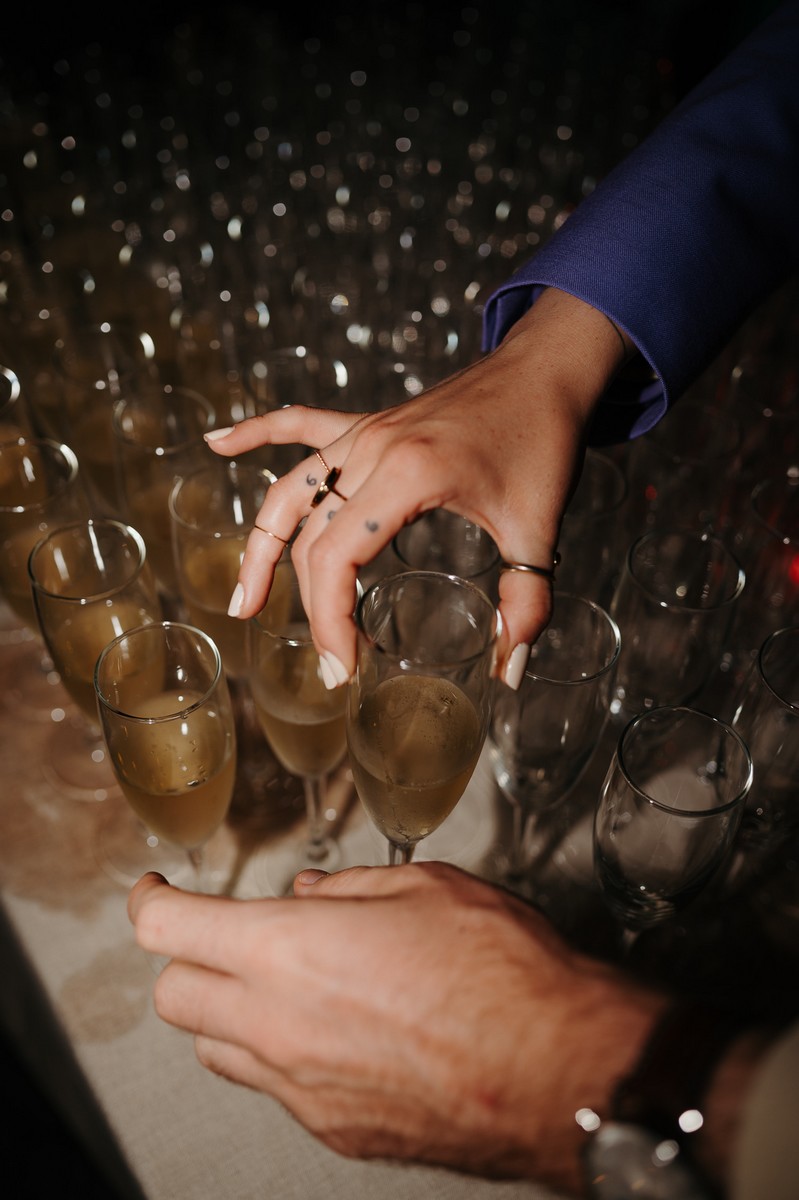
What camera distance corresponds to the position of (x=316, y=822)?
117 centimetres

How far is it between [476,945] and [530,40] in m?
2.66

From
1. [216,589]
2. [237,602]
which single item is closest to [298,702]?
[237,602]

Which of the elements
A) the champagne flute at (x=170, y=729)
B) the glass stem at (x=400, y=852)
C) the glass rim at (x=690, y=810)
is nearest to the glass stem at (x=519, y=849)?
the glass stem at (x=400, y=852)

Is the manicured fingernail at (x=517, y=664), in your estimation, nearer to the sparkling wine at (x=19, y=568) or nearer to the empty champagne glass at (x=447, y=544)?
the empty champagne glass at (x=447, y=544)

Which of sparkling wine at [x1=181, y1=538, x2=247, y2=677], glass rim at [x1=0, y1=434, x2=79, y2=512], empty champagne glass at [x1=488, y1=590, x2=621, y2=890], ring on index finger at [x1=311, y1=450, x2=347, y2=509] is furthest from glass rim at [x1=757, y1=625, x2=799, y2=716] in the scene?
glass rim at [x1=0, y1=434, x2=79, y2=512]

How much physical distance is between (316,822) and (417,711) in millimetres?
362

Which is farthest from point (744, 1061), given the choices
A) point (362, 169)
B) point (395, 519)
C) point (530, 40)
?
point (530, 40)

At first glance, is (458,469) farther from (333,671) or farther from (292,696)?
(292,696)

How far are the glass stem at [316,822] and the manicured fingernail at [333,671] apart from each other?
12.0 inches

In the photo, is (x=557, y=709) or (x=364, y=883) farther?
(x=557, y=709)

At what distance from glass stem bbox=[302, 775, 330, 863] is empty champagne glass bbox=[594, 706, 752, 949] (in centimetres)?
37

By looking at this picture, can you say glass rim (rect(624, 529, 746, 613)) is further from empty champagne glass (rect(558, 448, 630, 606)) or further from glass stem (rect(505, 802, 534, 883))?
glass stem (rect(505, 802, 534, 883))

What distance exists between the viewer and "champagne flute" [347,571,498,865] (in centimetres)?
83

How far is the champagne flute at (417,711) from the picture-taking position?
2.71 feet
